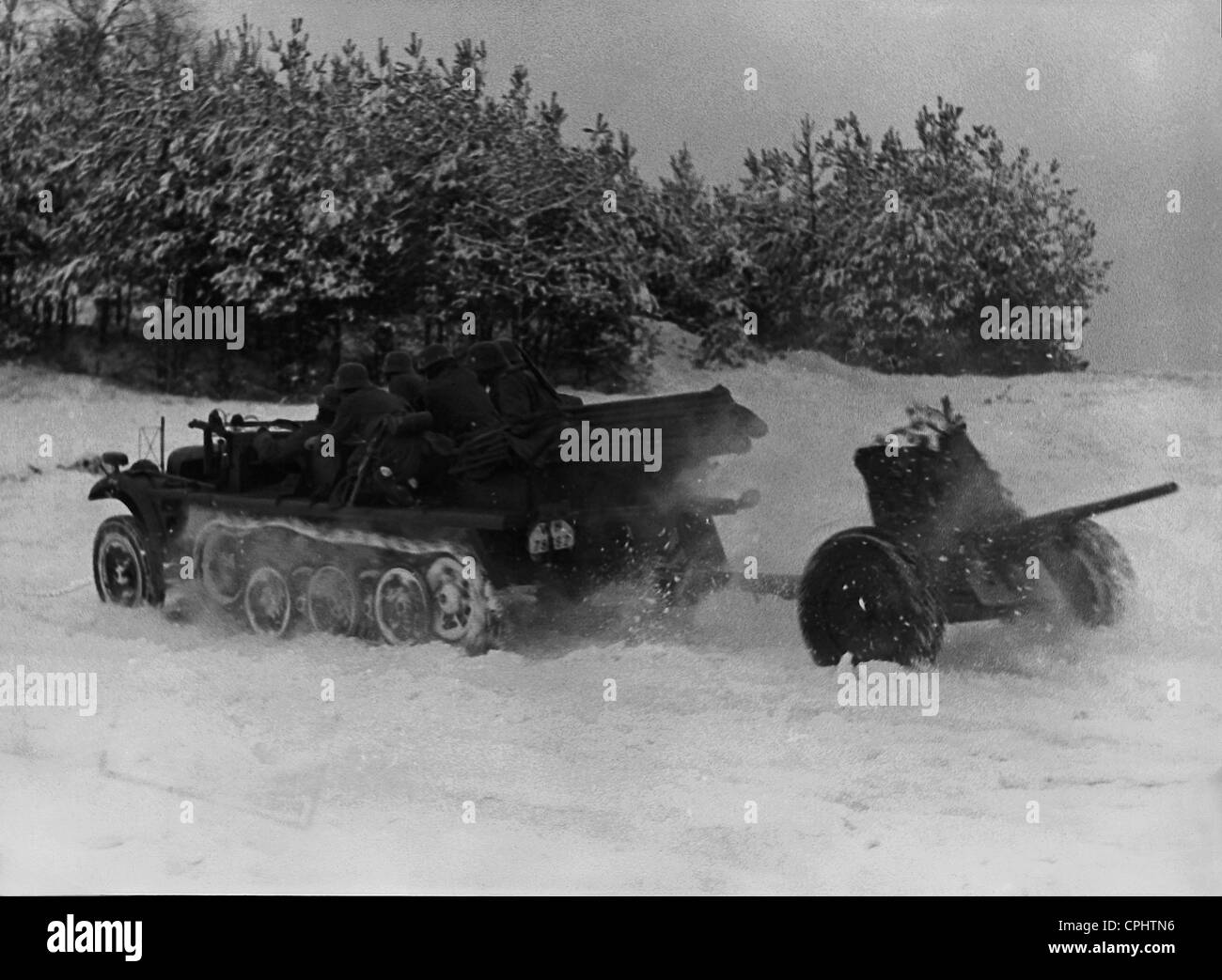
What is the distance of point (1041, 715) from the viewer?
6.44 metres

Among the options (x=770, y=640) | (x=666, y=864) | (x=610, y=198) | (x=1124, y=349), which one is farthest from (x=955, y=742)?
(x=610, y=198)

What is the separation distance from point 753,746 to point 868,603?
2.44ft

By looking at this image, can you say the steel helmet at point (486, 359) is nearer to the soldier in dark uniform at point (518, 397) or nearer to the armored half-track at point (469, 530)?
the soldier in dark uniform at point (518, 397)

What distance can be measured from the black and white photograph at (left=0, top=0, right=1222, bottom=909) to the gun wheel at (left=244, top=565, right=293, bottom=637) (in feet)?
0.07

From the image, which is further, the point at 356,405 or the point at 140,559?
the point at 140,559

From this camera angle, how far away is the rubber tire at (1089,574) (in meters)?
6.42

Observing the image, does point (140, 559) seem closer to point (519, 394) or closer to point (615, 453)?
point (519, 394)

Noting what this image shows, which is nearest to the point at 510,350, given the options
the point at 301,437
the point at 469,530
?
→ the point at 469,530

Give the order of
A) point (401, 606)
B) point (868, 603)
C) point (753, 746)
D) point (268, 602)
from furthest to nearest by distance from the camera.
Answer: point (268, 602) < point (401, 606) < point (753, 746) < point (868, 603)

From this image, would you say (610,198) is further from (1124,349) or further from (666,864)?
(666,864)

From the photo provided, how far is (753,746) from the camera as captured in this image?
6.53 metres

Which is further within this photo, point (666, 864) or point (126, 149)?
point (126, 149)

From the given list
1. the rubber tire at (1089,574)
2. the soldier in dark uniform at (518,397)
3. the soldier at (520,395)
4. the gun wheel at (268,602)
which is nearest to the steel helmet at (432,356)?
the soldier in dark uniform at (518,397)

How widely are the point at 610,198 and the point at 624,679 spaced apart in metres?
1.96
